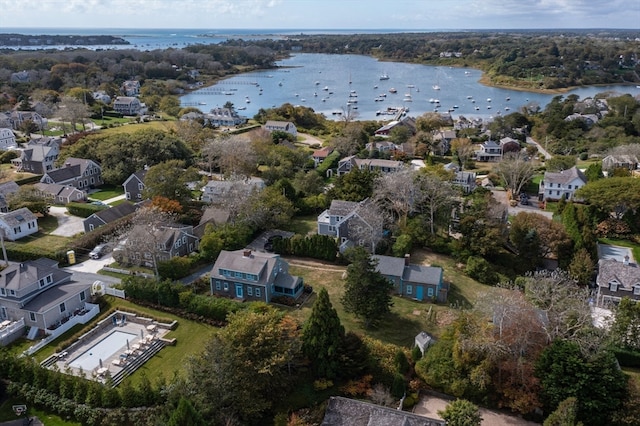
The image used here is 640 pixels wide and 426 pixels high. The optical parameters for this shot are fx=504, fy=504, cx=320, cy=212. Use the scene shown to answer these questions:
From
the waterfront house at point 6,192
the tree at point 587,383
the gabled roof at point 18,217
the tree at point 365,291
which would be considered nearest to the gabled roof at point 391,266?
the tree at point 365,291

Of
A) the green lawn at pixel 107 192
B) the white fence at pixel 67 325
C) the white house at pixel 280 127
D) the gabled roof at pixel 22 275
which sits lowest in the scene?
the white fence at pixel 67 325

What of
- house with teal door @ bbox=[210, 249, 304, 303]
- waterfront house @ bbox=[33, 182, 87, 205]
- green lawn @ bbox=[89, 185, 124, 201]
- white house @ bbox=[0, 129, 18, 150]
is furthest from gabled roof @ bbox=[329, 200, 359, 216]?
white house @ bbox=[0, 129, 18, 150]

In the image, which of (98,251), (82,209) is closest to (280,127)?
(82,209)

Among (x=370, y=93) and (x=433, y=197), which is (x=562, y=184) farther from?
(x=370, y=93)

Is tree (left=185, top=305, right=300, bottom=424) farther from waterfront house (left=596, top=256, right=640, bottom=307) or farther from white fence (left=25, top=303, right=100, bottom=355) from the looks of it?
waterfront house (left=596, top=256, right=640, bottom=307)

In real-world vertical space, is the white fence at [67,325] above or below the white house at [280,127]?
below

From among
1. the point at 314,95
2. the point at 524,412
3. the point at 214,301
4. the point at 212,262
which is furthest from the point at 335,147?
the point at 314,95

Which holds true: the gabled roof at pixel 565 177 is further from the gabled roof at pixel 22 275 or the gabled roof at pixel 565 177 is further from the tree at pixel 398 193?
the gabled roof at pixel 22 275
